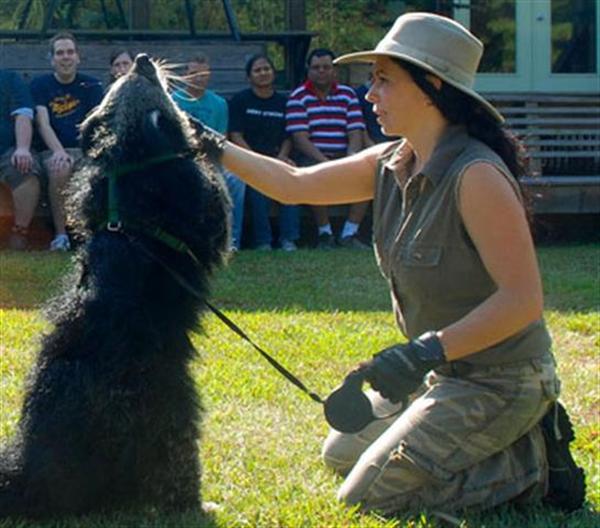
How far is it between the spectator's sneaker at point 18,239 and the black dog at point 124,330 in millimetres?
7237

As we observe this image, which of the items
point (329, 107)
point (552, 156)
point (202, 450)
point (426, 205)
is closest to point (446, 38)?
point (426, 205)

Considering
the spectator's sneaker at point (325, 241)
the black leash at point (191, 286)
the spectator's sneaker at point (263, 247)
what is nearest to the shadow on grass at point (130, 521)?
the black leash at point (191, 286)

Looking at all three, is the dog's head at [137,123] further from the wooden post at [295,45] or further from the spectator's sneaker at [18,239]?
the wooden post at [295,45]

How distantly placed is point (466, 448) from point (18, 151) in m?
7.54

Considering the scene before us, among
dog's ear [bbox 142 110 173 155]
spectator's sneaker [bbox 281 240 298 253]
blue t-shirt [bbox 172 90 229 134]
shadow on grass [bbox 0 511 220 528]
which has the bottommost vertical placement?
spectator's sneaker [bbox 281 240 298 253]

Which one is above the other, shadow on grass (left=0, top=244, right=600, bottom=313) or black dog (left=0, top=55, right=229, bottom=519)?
black dog (left=0, top=55, right=229, bottom=519)

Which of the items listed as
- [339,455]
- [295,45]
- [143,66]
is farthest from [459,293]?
[295,45]

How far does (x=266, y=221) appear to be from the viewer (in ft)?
39.2

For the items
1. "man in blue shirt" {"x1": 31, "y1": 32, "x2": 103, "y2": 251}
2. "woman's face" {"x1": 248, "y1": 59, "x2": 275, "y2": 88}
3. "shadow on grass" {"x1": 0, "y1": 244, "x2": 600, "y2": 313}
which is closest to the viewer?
"shadow on grass" {"x1": 0, "y1": 244, "x2": 600, "y2": 313}

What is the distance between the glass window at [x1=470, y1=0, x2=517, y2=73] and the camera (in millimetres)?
15922

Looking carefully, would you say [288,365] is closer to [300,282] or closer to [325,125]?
[300,282]

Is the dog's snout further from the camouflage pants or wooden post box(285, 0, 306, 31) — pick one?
wooden post box(285, 0, 306, 31)

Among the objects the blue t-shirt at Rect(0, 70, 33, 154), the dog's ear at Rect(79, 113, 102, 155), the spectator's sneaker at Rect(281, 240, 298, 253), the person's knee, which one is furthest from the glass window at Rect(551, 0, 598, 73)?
the dog's ear at Rect(79, 113, 102, 155)

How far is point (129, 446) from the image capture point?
3.91 m
